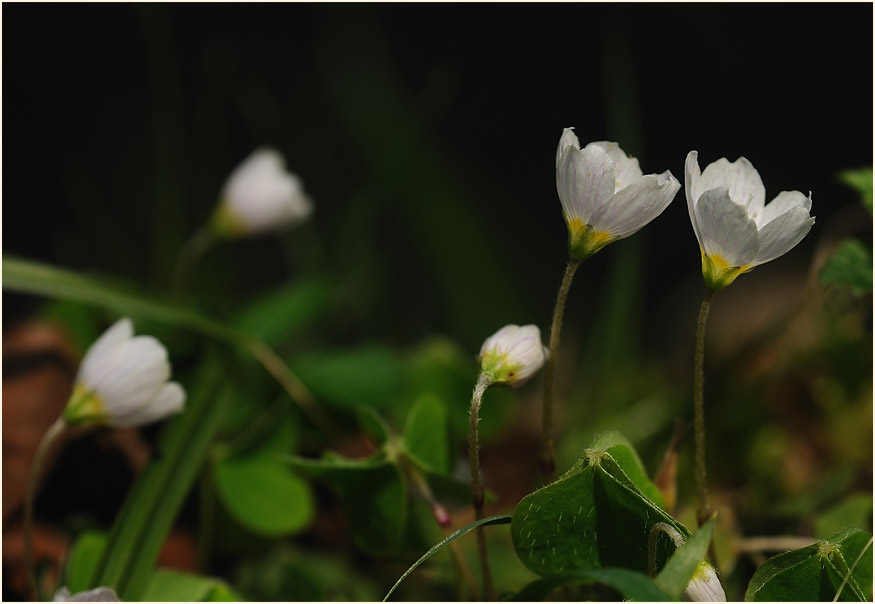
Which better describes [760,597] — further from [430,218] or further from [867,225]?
[430,218]

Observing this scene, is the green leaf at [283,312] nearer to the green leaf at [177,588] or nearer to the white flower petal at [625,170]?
the green leaf at [177,588]

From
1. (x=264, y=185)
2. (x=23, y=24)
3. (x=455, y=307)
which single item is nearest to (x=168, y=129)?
(x=264, y=185)

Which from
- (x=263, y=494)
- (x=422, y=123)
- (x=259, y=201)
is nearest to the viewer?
(x=263, y=494)

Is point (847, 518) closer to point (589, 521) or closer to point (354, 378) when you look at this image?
point (589, 521)

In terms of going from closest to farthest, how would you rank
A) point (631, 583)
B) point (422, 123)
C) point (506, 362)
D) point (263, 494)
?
point (631, 583) < point (506, 362) < point (263, 494) < point (422, 123)

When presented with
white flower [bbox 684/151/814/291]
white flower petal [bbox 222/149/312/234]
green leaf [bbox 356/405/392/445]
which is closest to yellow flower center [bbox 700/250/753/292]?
white flower [bbox 684/151/814/291]

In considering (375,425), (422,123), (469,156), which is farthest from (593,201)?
Answer: (469,156)
